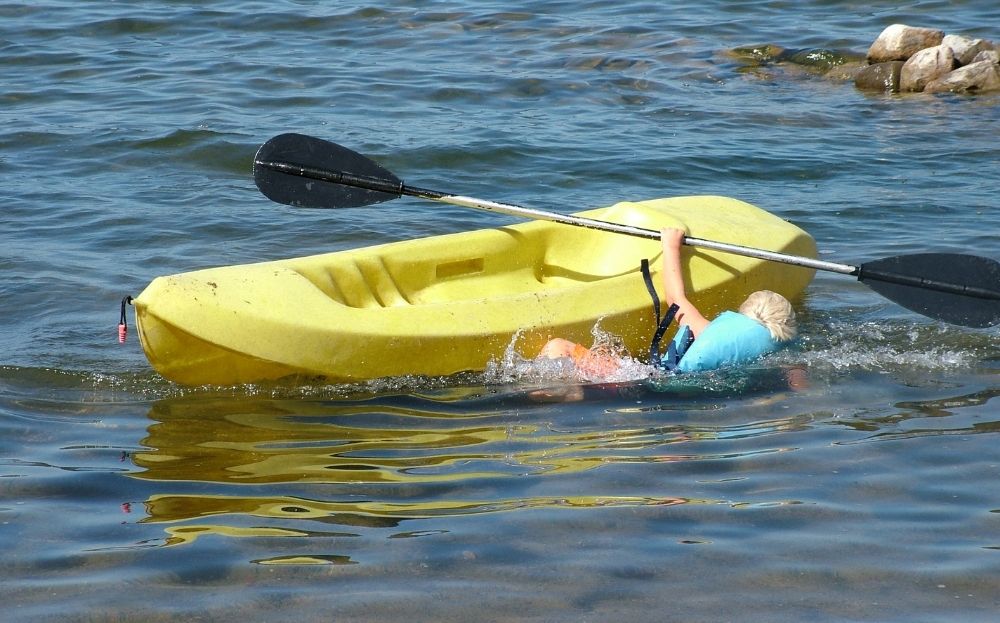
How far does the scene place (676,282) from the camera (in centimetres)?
539

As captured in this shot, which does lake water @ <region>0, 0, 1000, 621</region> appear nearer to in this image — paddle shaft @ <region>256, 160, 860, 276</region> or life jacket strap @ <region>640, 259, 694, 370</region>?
life jacket strap @ <region>640, 259, 694, 370</region>

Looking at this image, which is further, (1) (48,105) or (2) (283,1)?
(2) (283,1)

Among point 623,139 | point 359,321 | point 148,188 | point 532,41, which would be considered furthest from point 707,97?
point 359,321

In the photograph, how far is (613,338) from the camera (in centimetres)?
539

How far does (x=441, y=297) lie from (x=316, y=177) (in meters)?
0.79

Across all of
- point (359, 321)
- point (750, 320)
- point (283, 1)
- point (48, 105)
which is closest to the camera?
point (359, 321)

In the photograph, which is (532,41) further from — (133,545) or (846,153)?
(133,545)

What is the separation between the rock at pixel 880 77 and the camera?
1118cm

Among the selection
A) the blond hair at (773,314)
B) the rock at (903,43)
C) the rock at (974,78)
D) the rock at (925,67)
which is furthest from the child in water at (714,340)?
the rock at (903,43)

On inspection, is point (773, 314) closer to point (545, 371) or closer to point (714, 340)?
point (714, 340)

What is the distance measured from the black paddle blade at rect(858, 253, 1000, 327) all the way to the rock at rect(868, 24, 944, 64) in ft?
21.5

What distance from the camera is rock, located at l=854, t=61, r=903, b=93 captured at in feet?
36.7

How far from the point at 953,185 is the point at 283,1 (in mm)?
8552

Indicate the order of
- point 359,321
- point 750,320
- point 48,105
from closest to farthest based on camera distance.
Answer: point 359,321 < point 750,320 < point 48,105
